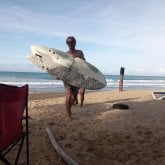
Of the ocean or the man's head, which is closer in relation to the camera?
the man's head

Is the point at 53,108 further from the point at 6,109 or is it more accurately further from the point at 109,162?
the point at 6,109

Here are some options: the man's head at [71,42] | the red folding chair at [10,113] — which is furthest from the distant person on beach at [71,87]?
the red folding chair at [10,113]

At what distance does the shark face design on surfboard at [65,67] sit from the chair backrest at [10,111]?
3.42 meters

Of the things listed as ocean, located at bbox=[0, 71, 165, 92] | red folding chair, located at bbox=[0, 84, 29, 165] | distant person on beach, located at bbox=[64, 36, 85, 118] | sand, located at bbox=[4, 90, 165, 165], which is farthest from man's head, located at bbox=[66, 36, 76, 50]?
ocean, located at bbox=[0, 71, 165, 92]

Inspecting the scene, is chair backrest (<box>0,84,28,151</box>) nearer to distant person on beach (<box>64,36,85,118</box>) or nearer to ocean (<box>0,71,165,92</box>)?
distant person on beach (<box>64,36,85,118</box>)

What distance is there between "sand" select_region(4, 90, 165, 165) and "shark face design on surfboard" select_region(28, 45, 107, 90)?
100cm

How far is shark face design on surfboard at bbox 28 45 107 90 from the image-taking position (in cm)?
793

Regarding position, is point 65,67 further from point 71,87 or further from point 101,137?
point 101,137

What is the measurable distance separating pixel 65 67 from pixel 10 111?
3.86 metres

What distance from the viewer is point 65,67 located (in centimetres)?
788

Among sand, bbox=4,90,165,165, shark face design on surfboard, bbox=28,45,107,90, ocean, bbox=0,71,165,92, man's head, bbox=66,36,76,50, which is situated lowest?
ocean, bbox=0,71,165,92

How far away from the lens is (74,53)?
28.2 feet

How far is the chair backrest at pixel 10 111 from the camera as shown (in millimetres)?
3959

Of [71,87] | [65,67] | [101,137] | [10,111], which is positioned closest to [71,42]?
[65,67]
